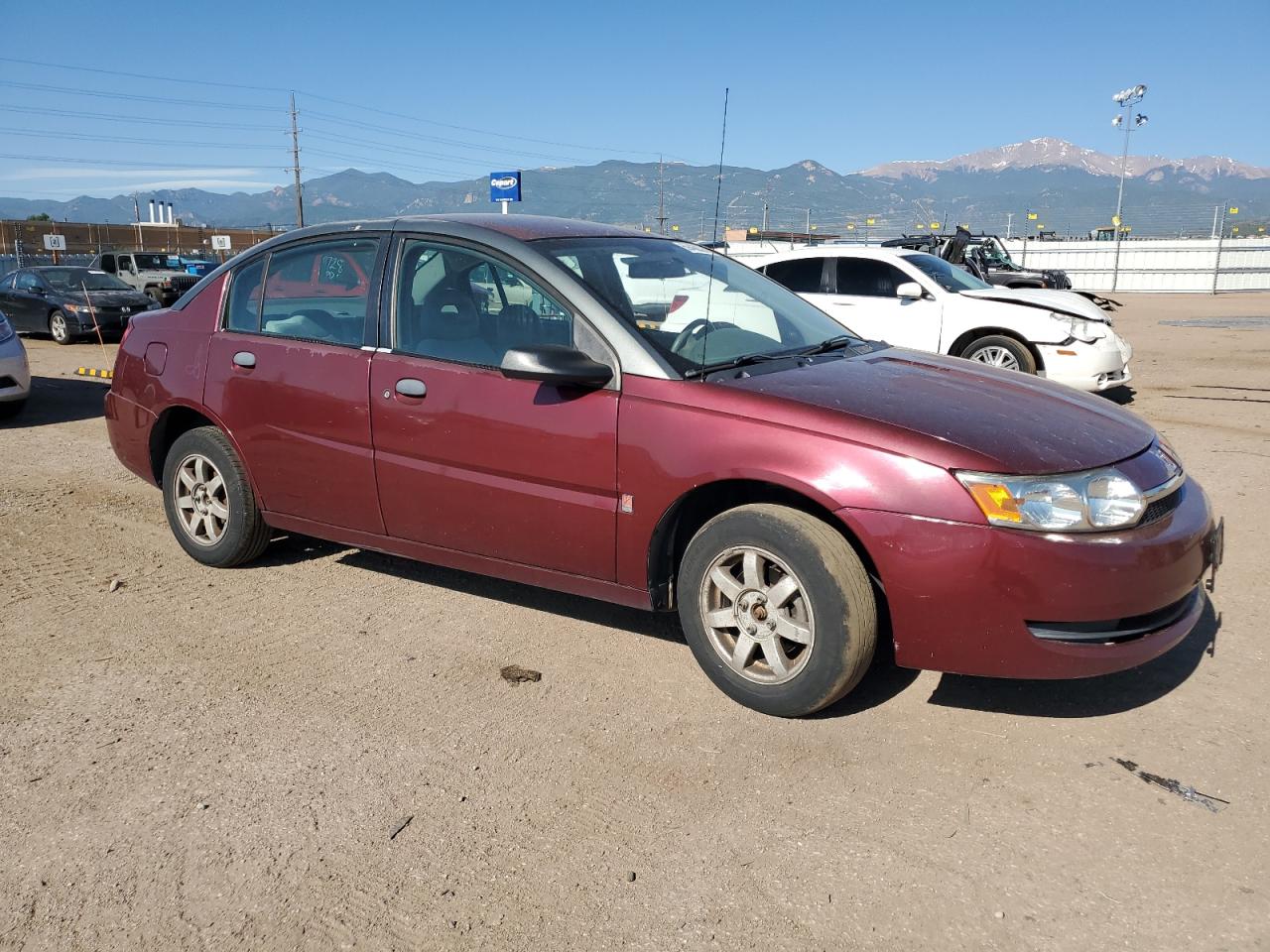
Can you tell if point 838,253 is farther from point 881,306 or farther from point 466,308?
point 466,308

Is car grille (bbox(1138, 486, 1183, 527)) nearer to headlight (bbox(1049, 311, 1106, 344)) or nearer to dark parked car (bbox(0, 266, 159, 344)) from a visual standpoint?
headlight (bbox(1049, 311, 1106, 344))

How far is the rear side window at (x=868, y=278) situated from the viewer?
10406 millimetres

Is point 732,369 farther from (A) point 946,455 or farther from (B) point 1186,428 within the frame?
(B) point 1186,428

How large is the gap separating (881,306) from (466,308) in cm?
700

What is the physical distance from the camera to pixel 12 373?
9320 mm

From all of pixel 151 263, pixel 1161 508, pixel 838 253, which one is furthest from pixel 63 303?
pixel 1161 508

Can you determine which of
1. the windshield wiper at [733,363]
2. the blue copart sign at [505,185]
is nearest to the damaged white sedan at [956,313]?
the windshield wiper at [733,363]

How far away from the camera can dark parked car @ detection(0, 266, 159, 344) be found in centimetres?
1725

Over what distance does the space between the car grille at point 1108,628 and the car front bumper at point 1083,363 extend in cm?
670

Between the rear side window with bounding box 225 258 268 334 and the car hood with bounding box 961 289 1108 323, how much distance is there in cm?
724

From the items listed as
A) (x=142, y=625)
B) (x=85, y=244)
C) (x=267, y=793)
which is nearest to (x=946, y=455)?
(x=267, y=793)

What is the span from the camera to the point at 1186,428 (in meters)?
8.55

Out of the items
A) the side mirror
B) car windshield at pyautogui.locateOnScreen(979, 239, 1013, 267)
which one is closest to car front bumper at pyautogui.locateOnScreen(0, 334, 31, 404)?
the side mirror

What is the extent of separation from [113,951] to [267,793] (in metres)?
0.69
